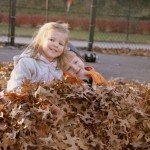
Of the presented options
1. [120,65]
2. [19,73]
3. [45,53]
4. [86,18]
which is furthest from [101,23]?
[19,73]

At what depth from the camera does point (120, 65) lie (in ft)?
40.3

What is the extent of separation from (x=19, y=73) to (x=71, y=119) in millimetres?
713

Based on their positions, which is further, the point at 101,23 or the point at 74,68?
the point at 101,23

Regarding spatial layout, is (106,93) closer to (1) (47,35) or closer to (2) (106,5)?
(1) (47,35)

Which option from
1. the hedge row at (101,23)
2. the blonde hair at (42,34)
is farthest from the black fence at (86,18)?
the blonde hair at (42,34)

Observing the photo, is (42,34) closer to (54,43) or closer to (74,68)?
(54,43)

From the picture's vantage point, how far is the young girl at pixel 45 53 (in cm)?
432

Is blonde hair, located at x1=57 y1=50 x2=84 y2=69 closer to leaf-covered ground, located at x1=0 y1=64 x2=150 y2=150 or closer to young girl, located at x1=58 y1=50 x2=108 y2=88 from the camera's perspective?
young girl, located at x1=58 y1=50 x2=108 y2=88

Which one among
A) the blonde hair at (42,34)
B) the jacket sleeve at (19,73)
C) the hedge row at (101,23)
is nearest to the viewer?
the jacket sleeve at (19,73)

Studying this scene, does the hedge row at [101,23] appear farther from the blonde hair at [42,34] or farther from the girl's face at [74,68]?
the blonde hair at [42,34]

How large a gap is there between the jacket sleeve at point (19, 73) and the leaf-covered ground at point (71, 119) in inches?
13.1

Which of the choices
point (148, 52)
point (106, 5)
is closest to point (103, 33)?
point (106, 5)

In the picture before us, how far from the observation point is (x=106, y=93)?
3.98 metres

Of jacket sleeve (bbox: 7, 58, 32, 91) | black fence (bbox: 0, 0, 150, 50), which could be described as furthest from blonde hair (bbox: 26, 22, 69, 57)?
black fence (bbox: 0, 0, 150, 50)
